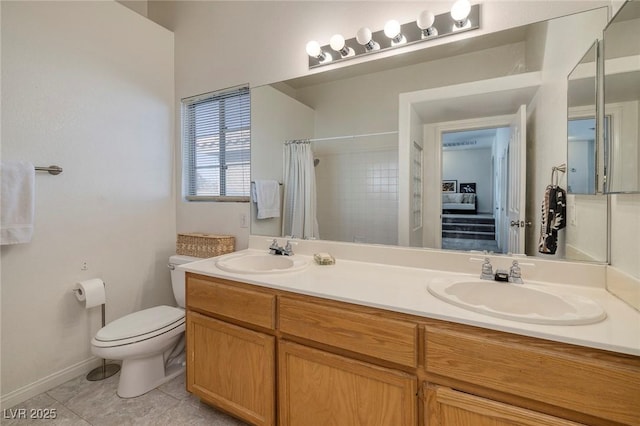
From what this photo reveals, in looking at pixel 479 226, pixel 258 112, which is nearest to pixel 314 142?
pixel 258 112

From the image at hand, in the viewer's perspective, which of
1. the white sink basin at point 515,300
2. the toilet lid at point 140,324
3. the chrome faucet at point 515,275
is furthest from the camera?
the toilet lid at point 140,324

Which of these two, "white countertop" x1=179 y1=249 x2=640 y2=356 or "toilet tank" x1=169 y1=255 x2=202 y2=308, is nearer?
"white countertop" x1=179 y1=249 x2=640 y2=356

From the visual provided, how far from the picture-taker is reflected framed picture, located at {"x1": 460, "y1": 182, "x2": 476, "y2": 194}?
1.48m

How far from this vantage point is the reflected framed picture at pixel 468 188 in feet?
4.85

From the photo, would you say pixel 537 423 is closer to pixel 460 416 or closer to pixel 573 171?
Result: pixel 460 416

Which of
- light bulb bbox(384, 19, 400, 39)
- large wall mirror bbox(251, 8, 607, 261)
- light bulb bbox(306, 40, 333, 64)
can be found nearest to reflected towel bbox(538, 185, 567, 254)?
large wall mirror bbox(251, 8, 607, 261)

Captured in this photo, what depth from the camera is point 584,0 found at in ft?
4.06

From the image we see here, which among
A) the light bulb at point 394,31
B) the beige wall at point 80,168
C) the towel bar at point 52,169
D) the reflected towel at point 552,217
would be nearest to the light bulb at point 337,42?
the light bulb at point 394,31

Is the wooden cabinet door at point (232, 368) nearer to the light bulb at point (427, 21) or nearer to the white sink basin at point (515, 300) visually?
the white sink basin at point (515, 300)

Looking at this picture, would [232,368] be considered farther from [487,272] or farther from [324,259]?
[487,272]

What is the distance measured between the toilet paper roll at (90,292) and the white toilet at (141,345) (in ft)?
0.75

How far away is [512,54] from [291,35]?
1.31 metres

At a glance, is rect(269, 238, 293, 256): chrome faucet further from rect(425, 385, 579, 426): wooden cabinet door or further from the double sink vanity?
rect(425, 385, 579, 426): wooden cabinet door

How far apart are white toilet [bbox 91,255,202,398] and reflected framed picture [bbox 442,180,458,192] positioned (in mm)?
1782
